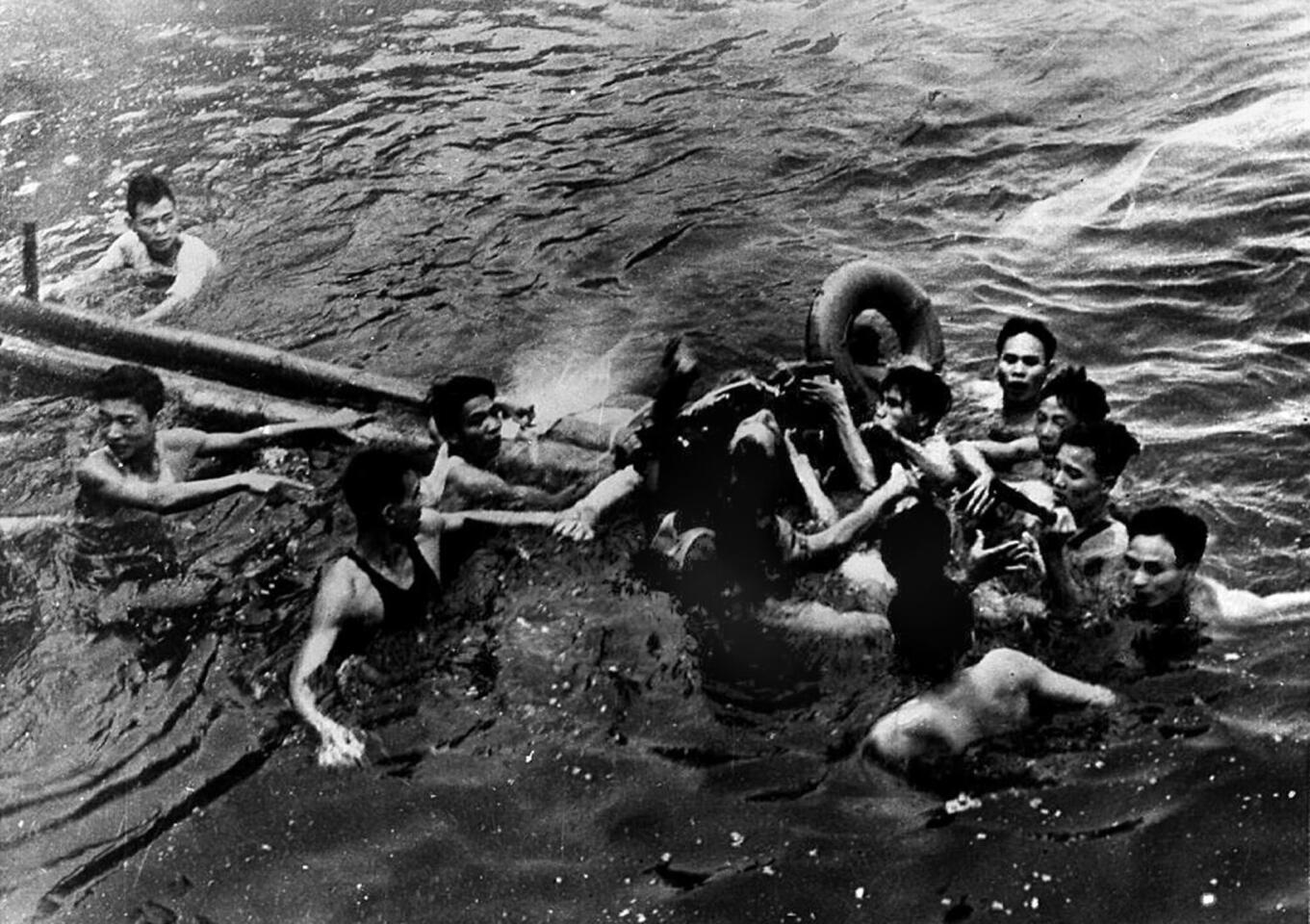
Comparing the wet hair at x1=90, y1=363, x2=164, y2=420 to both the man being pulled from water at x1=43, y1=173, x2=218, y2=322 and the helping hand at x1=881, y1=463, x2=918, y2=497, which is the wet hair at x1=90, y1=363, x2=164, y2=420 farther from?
the helping hand at x1=881, y1=463, x2=918, y2=497

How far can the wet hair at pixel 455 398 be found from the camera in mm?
7727

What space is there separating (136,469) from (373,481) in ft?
7.38

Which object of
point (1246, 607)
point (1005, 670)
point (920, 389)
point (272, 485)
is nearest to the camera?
point (1005, 670)

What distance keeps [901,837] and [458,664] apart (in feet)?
8.46

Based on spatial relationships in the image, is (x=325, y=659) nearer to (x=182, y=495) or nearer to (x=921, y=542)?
(x=182, y=495)

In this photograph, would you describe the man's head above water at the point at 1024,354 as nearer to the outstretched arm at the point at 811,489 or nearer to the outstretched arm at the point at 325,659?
the outstretched arm at the point at 811,489

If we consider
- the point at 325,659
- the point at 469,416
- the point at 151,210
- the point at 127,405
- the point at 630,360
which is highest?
the point at 151,210

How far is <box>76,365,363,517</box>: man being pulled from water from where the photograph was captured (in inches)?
298

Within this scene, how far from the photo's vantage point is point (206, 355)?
29.8 ft

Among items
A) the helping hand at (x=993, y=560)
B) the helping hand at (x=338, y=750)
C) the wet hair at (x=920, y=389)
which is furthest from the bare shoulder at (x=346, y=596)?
the wet hair at (x=920, y=389)

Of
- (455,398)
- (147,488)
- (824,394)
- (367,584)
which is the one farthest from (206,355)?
(824,394)

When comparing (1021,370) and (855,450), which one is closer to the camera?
(855,450)

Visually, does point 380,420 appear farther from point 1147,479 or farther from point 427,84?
point 427,84

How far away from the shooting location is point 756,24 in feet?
53.6
